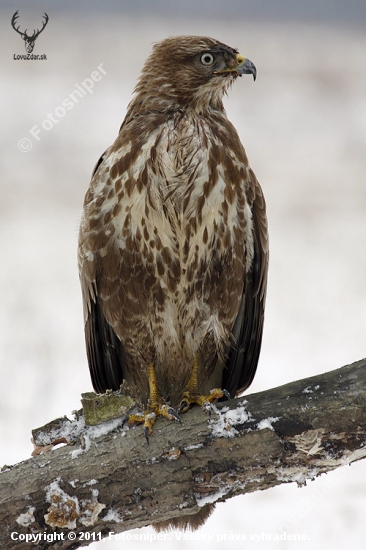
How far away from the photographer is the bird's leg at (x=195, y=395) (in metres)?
3.73

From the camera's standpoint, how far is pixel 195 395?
3.86 meters

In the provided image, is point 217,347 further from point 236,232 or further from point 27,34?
point 27,34

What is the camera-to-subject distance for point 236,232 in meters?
3.80

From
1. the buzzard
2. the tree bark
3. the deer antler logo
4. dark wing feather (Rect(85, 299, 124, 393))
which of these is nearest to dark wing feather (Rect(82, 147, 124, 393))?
dark wing feather (Rect(85, 299, 124, 393))

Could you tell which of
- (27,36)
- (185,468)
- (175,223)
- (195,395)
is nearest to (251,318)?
(195,395)

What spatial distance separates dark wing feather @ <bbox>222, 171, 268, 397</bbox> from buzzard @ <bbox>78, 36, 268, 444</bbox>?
1 centimetres

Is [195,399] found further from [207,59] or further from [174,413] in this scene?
[207,59]

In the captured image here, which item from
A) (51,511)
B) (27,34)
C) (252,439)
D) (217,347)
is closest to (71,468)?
(51,511)

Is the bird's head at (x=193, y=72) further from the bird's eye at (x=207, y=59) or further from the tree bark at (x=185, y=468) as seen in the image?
the tree bark at (x=185, y=468)

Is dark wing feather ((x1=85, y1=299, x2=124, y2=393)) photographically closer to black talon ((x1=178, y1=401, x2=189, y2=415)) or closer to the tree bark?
black talon ((x1=178, y1=401, x2=189, y2=415))

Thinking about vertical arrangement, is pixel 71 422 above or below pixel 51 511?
above

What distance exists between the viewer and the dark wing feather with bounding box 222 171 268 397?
4.00 metres

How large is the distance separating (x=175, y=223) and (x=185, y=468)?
124 centimetres

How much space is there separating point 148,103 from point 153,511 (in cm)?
211
